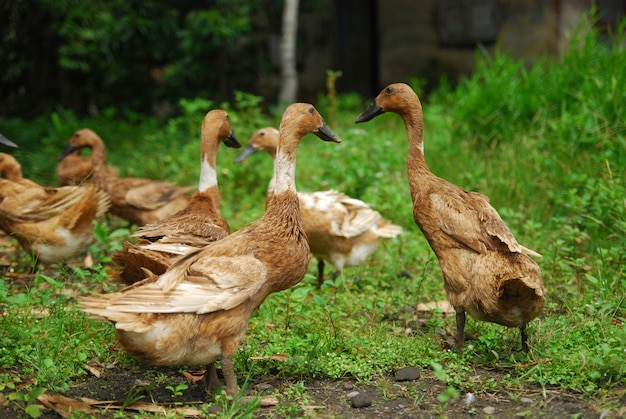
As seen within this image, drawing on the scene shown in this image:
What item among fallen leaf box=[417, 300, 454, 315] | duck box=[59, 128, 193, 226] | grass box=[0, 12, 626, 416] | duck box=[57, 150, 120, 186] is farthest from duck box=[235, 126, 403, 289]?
duck box=[57, 150, 120, 186]

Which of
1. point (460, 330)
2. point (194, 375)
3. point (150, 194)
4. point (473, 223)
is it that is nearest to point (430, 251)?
point (460, 330)

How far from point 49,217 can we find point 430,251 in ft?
9.68

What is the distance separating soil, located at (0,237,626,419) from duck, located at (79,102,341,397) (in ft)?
0.75

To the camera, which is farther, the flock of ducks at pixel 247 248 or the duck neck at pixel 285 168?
the duck neck at pixel 285 168

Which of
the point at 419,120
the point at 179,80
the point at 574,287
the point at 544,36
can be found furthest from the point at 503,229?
the point at 179,80

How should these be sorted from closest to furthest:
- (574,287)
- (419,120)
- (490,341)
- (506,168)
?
(490,341) < (419,120) < (574,287) < (506,168)

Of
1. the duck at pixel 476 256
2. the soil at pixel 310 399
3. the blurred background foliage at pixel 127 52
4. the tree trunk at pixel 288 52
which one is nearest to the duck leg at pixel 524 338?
the duck at pixel 476 256

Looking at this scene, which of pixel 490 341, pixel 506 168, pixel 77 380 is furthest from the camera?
pixel 506 168

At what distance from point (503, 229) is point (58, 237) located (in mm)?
3325

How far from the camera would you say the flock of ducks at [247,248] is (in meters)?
3.47

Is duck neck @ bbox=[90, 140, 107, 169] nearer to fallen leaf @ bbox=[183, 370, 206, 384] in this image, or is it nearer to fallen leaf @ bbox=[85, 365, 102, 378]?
fallen leaf @ bbox=[85, 365, 102, 378]

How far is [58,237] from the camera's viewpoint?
558 cm

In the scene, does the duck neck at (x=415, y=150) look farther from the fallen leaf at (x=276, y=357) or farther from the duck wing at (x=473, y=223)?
the fallen leaf at (x=276, y=357)

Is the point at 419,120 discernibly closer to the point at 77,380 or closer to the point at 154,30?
the point at 77,380
